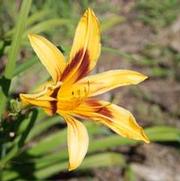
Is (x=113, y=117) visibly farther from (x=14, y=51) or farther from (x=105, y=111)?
(x=14, y=51)

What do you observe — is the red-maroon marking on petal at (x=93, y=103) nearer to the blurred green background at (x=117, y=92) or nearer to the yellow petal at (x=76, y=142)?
the yellow petal at (x=76, y=142)

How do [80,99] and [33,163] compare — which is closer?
[80,99]

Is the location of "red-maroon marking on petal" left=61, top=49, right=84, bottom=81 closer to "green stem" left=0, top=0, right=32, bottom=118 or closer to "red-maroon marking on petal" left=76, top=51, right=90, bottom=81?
"red-maroon marking on petal" left=76, top=51, right=90, bottom=81

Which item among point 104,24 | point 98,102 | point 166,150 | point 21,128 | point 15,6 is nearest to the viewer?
point 98,102

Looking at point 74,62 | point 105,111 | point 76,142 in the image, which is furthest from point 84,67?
point 76,142

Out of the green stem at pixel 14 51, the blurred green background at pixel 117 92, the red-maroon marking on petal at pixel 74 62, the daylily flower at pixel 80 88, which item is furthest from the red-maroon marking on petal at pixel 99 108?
the blurred green background at pixel 117 92

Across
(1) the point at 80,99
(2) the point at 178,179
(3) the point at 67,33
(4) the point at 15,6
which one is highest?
(1) the point at 80,99

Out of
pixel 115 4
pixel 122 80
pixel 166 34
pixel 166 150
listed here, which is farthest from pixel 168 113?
pixel 122 80

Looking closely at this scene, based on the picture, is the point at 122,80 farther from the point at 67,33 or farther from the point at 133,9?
the point at 133,9

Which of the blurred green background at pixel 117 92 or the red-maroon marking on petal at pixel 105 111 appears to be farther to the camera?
the blurred green background at pixel 117 92
